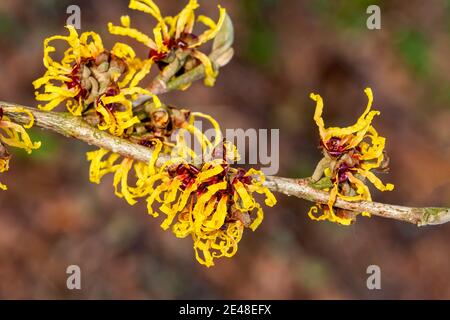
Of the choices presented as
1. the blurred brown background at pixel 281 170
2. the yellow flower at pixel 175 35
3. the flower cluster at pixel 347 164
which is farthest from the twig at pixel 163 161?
the blurred brown background at pixel 281 170

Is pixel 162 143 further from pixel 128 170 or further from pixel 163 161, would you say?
pixel 128 170

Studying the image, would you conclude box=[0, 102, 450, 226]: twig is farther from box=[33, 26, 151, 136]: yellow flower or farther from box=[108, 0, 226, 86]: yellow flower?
box=[108, 0, 226, 86]: yellow flower

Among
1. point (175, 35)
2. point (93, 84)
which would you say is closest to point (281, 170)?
point (175, 35)

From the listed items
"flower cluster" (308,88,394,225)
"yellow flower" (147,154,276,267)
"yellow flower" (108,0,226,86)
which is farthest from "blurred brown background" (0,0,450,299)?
"flower cluster" (308,88,394,225)

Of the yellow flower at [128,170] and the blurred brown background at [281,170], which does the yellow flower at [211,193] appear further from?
the blurred brown background at [281,170]

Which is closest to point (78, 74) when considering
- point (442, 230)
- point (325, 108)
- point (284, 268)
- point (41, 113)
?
point (41, 113)

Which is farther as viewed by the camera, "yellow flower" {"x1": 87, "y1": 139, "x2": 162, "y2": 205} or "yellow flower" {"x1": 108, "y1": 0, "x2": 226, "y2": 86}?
"yellow flower" {"x1": 108, "y1": 0, "x2": 226, "y2": 86}

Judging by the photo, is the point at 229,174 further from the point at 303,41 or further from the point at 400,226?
the point at 303,41
